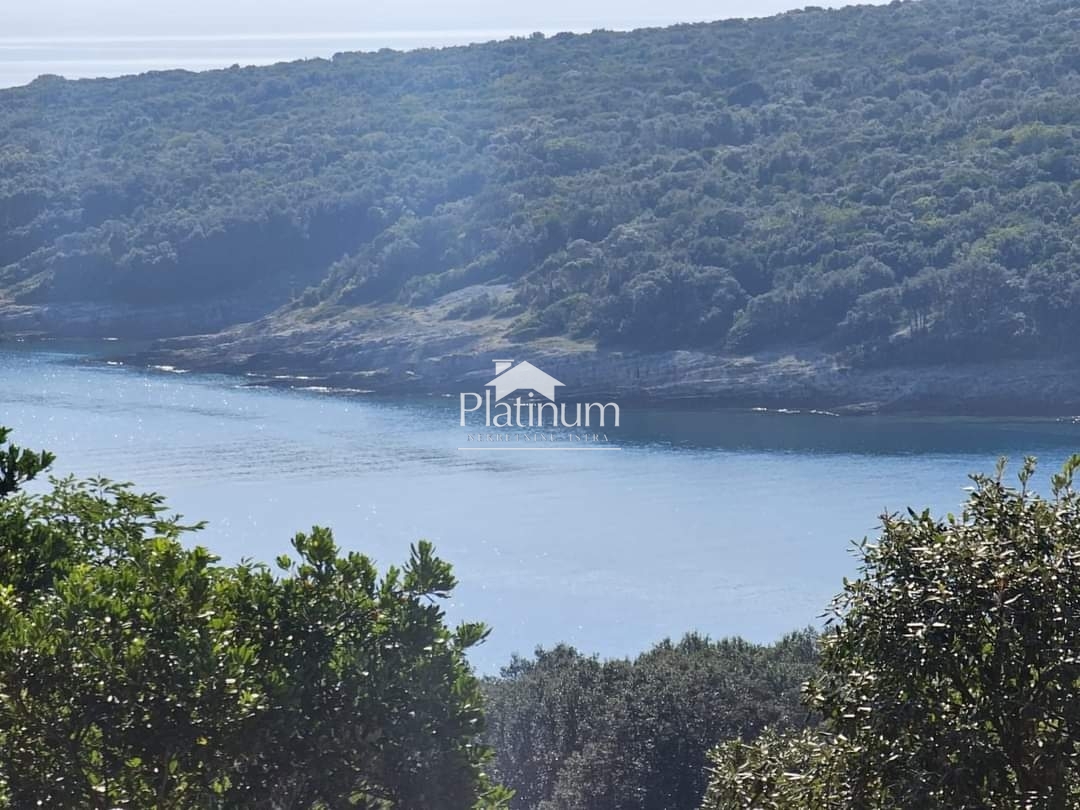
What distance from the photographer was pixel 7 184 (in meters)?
79.0

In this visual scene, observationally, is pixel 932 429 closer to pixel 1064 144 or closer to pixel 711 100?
pixel 1064 144

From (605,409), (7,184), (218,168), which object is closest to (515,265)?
(605,409)

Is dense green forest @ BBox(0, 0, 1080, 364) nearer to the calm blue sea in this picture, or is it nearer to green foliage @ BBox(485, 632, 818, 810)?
the calm blue sea

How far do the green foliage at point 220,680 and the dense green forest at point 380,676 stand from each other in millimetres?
11

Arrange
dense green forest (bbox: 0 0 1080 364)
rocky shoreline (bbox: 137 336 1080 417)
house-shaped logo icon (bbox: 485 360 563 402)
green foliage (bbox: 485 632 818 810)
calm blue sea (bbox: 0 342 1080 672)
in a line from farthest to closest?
dense green forest (bbox: 0 0 1080 364)
house-shaped logo icon (bbox: 485 360 563 402)
rocky shoreline (bbox: 137 336 1080 417)
calm blue sea (bbox: 0 342 1080 672)
green foliage (bbox: 485 632 818 810)

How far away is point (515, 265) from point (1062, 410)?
22.8 metres

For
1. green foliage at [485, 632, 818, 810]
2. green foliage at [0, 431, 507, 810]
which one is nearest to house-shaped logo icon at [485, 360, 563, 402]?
green foliage at [485, 632, 818, 810]

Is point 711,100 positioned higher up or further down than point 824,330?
higher up

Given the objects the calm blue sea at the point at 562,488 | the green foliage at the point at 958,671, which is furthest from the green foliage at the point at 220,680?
the calm blue sea at the point at 562,488

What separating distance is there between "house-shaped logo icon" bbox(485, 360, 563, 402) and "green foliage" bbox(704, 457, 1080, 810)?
1803 inches

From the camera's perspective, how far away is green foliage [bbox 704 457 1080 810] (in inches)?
211

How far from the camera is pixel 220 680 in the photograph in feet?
23.3

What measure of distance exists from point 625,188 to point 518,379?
15.2 m

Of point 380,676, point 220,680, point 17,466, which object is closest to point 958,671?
point 220,680
